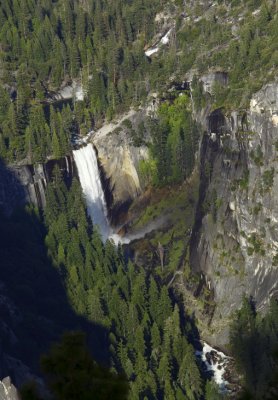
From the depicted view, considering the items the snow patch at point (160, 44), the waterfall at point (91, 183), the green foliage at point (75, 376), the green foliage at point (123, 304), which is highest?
the snow patch at point (160, 44)

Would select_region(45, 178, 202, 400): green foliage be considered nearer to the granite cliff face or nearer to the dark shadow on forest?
the dark shadow on forest

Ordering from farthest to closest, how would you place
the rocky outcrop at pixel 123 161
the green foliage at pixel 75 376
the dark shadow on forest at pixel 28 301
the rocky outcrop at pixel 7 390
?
the rocky outcrop at pixel 123 161 < the dark shadow on forest at pixel 28 301 < the rocky outcrop at pixel 7 390 < the green foliage at pixel 75 376

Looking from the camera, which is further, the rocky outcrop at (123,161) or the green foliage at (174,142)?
the rocky outcrop at (123,161)

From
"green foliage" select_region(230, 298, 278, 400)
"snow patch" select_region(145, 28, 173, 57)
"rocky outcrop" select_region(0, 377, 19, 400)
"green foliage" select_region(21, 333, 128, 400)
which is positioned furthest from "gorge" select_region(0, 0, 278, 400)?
"green foliage" select_region(21, 333, 128, 400)

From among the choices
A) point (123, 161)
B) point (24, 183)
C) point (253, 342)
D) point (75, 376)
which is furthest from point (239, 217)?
point (75, 376)

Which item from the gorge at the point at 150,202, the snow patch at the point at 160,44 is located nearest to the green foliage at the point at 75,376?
the gorge at the point at 150,202

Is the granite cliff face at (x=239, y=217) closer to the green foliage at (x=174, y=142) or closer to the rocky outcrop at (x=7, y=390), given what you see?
the green foliage at (x=174, y=142)

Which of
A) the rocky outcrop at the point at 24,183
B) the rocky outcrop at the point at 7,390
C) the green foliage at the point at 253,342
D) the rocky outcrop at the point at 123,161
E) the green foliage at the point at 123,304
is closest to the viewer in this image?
the rocky outcrop at the point at 7,390
